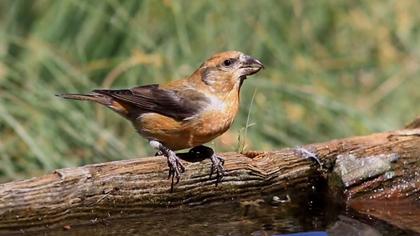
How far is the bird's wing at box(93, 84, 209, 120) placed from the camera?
4.76 meters

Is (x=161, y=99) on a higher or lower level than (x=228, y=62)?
lower

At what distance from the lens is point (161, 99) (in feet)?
15.9

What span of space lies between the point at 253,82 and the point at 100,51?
108 cm

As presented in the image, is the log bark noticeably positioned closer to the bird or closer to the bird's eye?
the bird

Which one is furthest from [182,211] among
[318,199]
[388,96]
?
[388,96]

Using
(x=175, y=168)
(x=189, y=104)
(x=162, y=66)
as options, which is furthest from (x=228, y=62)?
(x=162, y=66)

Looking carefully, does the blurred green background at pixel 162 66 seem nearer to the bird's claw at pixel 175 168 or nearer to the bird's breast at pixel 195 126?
the bird's breast at pixel 195 126

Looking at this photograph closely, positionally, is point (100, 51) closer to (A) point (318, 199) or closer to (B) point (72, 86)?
(B) point (72, 86)

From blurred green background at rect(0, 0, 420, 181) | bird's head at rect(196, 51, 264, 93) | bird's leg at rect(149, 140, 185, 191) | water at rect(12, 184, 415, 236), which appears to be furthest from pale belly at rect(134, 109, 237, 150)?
blurred green background at rect(0, 0, 420, 181)

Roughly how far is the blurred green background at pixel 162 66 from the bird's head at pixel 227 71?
111cm

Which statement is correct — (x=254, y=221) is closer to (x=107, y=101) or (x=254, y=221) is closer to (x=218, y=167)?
(x=218, y=167)

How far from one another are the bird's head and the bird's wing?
9cm

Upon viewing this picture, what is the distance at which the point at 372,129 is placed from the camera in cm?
664

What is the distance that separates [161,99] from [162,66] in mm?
1758
